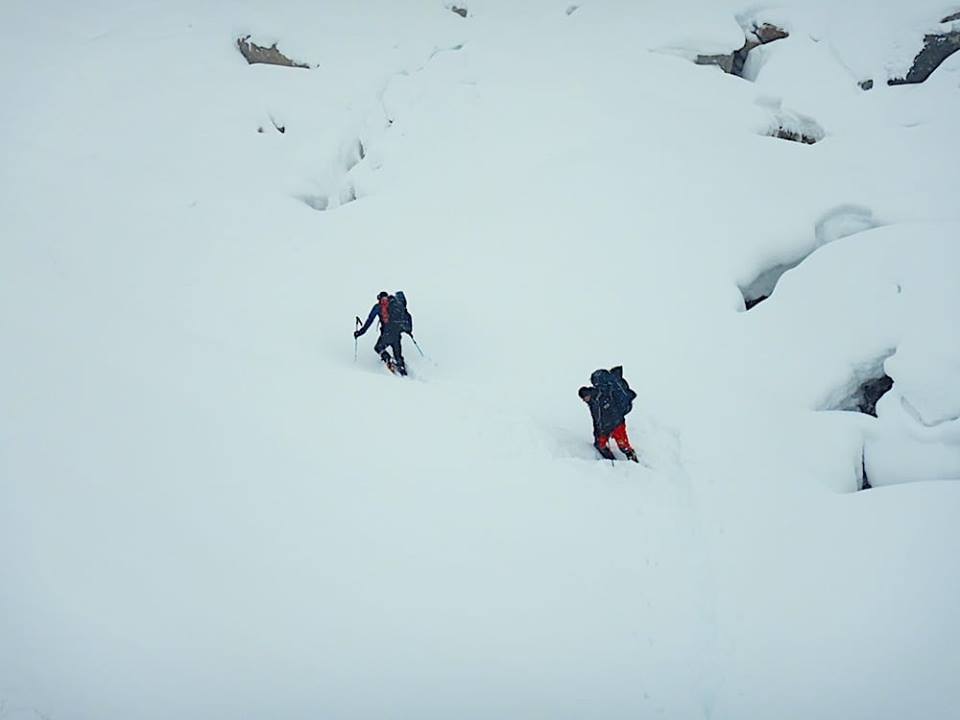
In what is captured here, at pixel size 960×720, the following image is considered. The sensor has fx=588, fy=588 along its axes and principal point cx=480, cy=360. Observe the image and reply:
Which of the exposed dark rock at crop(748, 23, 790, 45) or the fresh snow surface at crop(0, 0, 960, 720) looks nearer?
the fresh snow surface at crop(0, 0, 960, 720)

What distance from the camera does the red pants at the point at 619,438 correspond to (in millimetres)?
8570

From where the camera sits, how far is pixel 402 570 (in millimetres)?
6426

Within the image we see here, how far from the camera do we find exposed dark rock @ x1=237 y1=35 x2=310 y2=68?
23.6 meters

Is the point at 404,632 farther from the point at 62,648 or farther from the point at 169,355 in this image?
the point at 169,355

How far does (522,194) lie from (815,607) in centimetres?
1201

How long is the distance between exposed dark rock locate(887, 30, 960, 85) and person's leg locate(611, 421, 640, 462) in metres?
18.4

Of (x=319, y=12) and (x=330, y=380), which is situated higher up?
(x=319, y=12)

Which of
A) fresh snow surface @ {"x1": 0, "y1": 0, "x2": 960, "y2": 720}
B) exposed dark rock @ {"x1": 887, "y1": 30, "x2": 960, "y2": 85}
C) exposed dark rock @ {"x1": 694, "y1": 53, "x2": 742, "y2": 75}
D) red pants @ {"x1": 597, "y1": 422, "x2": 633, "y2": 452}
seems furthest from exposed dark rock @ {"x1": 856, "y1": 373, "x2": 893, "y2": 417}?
exposed dark rock @ {"x1": 694, "y1": 53, "x2": 742, "y2": 75}

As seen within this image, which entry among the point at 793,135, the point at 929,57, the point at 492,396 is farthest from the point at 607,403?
the point at 929,57

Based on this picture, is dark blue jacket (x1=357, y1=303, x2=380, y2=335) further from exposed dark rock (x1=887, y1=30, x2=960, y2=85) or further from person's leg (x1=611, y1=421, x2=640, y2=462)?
exposed dark rock (x1=887, y1=30, x2=960, y2=85)

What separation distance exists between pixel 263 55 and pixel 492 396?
20.9 meters

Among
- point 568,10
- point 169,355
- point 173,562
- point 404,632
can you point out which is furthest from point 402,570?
point 568,10

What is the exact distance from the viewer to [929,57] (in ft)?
62.5

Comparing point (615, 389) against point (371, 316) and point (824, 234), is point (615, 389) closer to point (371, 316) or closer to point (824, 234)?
point (371, 316)
